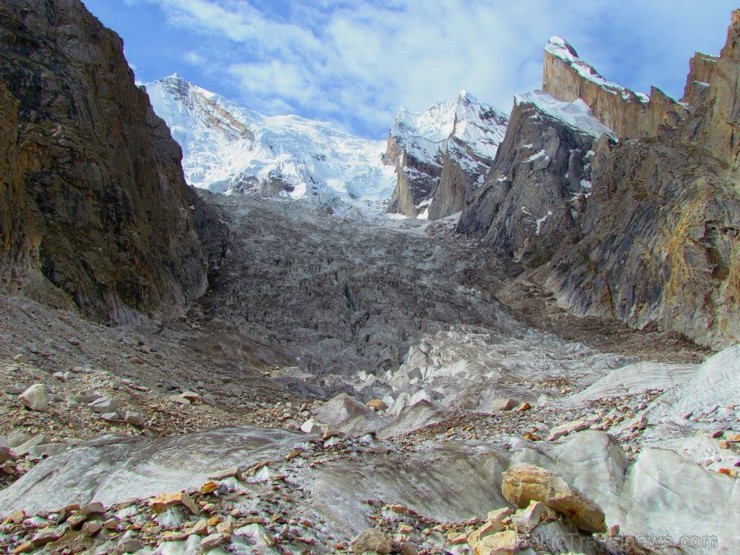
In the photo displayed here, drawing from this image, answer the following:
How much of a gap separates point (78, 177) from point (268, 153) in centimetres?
10461

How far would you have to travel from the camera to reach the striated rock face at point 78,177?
79.8ft

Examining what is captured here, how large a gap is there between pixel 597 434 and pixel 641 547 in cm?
185

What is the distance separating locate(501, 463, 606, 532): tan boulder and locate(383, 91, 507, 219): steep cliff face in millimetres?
→ 70848

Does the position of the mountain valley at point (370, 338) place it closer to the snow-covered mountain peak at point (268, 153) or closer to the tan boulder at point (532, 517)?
the tan boulder at point (532, 517)

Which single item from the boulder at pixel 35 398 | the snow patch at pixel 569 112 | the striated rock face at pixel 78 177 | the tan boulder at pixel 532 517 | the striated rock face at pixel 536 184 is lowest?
the boulder at pixel 35 398

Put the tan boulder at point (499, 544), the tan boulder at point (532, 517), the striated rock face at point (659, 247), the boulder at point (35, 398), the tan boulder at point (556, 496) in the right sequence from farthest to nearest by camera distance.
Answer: the striated rock face at point (659, 247) → the boulder at point (35, 398) → the tan boulder at point (556, 496) → the tan boulder at point (532, 517) → the tan boulder at point (499, 544)

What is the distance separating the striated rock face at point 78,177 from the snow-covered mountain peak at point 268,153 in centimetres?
5547

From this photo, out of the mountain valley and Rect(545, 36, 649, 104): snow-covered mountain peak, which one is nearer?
the mountain valley

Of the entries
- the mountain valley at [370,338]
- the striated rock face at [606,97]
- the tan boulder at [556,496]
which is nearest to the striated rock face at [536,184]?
the mountain valley at [370,338]

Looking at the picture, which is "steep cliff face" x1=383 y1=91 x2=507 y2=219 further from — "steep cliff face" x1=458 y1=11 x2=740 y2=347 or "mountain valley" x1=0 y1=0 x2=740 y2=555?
"steep cliff face" x1=458 y1=11 x2=740 y2=347

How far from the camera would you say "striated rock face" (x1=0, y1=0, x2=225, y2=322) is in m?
24.3

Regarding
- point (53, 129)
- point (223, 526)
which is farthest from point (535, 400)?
point (53, 129)

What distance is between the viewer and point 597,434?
8508 mm

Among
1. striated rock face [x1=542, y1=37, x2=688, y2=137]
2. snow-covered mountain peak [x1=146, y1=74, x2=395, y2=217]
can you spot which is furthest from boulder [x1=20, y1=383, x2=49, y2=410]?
snow-covered mountain peak [x1=146, y1=74, x2=395, y2=217]
